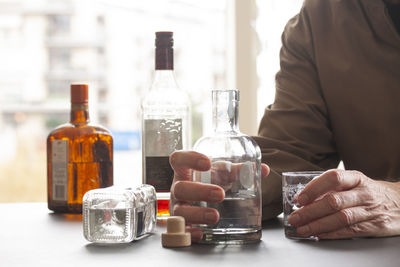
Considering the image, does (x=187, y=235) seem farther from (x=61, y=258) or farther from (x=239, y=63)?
(x=239, y=63)

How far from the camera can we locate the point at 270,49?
2479mm

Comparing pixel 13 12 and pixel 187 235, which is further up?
pixel 13 12

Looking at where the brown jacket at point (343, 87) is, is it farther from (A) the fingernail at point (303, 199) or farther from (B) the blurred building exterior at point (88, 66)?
(B) the blurred building exterior at point (88, 66)

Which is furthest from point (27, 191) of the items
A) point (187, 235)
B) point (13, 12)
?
point (187, 235)

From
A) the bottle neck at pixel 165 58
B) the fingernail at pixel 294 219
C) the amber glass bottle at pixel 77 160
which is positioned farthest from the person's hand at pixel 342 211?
the amber glass bottle at pixel 77 160

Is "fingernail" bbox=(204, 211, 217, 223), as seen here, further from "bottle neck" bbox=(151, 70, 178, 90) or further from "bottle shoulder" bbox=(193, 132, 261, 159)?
"bottle neck" bbox=(151, 70, 178, 90)

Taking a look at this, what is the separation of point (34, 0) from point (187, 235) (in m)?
2.54

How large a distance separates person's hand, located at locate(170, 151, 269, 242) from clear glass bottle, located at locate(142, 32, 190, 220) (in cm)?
20

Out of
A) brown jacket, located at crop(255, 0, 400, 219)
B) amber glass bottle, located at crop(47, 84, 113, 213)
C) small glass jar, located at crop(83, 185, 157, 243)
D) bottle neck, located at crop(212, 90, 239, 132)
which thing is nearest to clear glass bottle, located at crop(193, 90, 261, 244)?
bottle neck, located at crop(212, 90, 239, 132)

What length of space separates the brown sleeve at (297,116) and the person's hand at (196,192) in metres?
0.47

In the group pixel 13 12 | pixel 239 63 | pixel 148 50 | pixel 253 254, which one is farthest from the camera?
pixel 13 12

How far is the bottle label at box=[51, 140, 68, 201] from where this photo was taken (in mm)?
1259

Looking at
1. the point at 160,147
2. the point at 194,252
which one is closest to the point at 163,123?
the point at 160,147

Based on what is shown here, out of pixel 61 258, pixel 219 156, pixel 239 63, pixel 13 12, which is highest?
pixel 13 12
